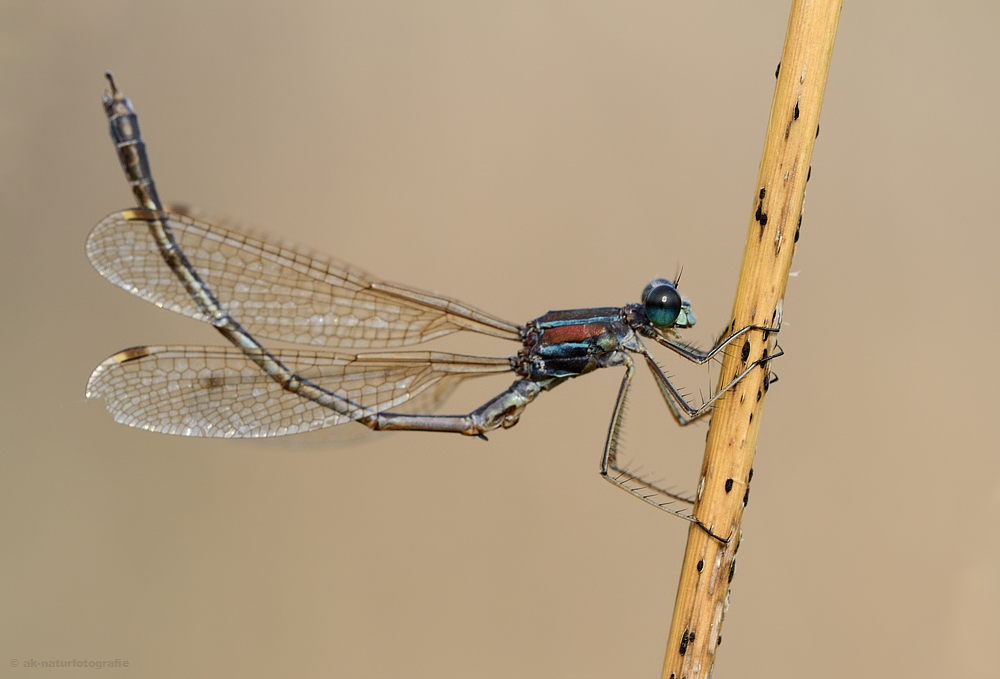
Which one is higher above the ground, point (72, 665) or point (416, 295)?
point (416, 295)

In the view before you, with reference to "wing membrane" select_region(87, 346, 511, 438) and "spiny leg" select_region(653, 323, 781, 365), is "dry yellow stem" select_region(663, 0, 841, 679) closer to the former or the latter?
"spiny leg" select_region(653, 323, 781, 365)

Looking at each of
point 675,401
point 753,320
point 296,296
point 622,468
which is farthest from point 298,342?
point 753,320

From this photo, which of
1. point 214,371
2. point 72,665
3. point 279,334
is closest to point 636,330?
point 279,334

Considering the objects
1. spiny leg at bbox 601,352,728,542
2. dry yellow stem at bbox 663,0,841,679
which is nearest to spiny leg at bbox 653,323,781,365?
dry yellow stem at bbox 663,0,841,679

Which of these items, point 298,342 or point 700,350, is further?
point 298,342

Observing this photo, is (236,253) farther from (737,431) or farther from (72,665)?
(72,665)

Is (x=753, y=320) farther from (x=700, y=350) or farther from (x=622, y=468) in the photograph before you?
(x=622, y=468)
